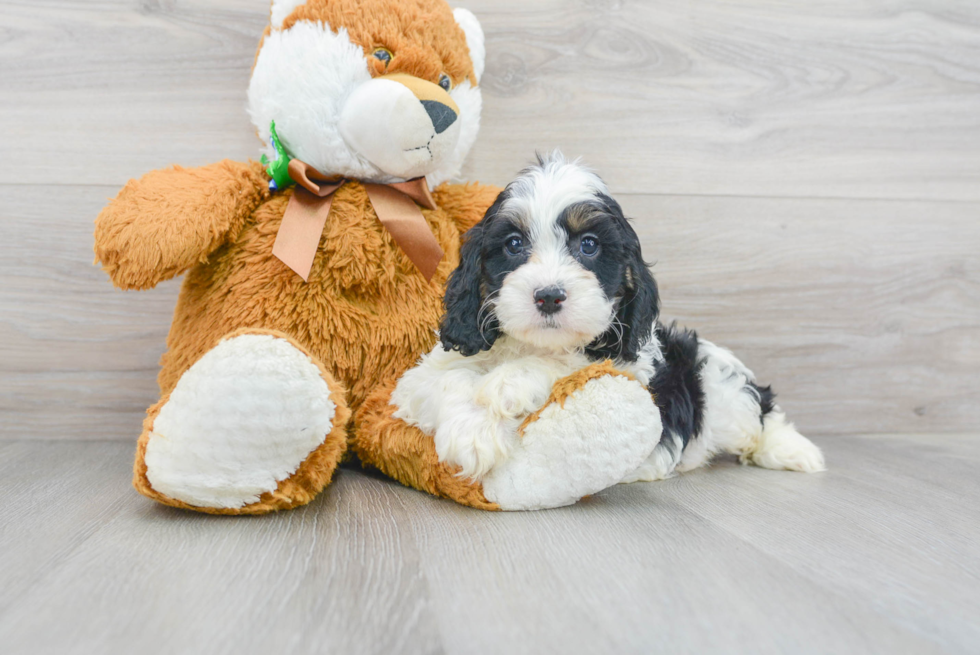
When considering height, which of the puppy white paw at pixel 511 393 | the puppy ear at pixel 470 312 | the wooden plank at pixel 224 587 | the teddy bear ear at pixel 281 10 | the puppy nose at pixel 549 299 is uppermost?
the teddy bear ear at pixel 281 10

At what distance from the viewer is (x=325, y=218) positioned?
1440 millimetres

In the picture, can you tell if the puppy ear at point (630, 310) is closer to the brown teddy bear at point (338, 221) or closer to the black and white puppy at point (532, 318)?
the black and white puppy at point (532, 318)

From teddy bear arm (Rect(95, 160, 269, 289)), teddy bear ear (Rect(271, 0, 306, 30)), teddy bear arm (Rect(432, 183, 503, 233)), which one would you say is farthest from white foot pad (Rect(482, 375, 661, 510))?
teddy bear ear (Rect(271, 0, 306, 30))

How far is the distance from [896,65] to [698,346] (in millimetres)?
1174

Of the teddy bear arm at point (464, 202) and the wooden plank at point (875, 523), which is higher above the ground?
the teddy bear arm at point (464, 202)

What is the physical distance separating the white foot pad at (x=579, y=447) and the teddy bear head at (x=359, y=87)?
62cm

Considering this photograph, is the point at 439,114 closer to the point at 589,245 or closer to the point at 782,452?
the point at 589,245

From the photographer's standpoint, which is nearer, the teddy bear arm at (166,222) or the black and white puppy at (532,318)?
the black and white puppy at (532,318)

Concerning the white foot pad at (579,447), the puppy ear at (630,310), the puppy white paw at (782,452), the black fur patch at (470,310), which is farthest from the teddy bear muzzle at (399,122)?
the puppy white paw at (782,452)

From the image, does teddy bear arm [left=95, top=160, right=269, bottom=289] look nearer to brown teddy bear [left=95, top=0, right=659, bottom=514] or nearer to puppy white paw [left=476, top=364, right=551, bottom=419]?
brown teddy bear [left=95, top=0, right=659, bottom=514]

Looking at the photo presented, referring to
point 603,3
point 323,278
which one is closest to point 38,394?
point 323,278

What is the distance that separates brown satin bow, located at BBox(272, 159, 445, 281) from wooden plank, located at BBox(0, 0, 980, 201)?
465 mm

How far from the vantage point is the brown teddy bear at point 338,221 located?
1.31 m

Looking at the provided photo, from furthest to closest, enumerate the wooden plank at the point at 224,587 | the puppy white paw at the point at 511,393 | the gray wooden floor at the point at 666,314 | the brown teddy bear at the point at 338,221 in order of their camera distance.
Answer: the brown teddy bear at the point at 338,221 < the puppy white paw at the point at 511,393 < the gray wooden floor at the point at 666,314 < the wooden plank at the point at 224,587
